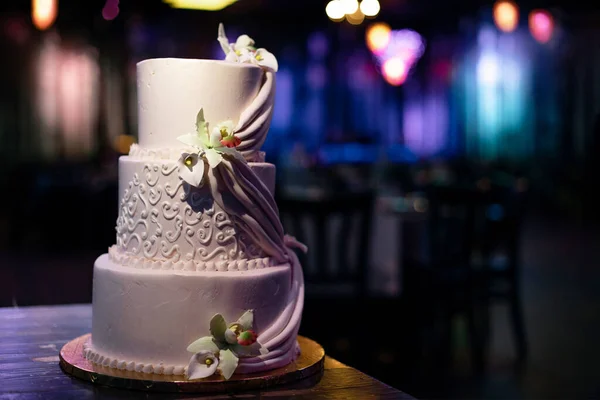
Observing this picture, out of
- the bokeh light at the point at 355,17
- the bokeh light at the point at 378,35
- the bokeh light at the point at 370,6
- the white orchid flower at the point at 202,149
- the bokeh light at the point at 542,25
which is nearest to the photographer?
the white orchid flower at the point at 202,149

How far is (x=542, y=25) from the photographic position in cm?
1229

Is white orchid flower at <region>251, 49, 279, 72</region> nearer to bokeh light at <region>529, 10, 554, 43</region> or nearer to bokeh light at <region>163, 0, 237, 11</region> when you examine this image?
bokeh light at <region>163, 0, 237, 11</region>

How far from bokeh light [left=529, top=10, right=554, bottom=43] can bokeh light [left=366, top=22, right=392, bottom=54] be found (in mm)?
2155

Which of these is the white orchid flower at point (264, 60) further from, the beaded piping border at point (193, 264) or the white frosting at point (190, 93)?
the beaded piping border at point (193, 264)

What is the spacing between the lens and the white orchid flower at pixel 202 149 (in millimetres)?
1917

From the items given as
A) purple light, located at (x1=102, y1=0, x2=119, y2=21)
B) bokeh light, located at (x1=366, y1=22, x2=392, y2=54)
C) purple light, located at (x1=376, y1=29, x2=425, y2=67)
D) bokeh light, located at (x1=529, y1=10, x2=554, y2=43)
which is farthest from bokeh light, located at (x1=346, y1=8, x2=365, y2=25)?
purple light, located at (x1=102, y1=0, x2=119, y2=21)

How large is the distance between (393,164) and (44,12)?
4759 millimetres

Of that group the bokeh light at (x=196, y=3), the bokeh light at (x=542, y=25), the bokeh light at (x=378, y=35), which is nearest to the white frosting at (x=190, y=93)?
the bokeh light at (x=196, y=3)

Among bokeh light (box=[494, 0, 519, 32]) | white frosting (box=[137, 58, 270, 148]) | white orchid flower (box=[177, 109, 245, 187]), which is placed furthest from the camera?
bokeh light (box=[494, 0, 519, 32])

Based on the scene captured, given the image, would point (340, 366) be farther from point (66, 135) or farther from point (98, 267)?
point (66, 135)

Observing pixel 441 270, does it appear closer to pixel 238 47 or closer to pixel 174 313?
pixel 238 47

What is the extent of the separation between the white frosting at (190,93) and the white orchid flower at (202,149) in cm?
9

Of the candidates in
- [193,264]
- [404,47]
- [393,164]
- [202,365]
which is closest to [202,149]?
[193,264]

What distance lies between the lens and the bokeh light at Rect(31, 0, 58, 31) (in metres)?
8.81
